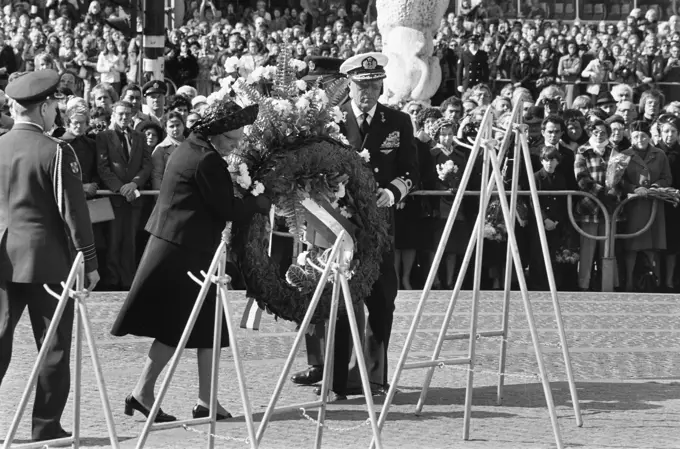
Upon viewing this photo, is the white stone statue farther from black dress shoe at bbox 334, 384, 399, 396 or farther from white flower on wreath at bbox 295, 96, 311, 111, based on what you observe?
white flower on wreath at bbox 295, 96, 311, 111

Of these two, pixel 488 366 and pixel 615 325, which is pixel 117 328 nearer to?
pixel 488 366

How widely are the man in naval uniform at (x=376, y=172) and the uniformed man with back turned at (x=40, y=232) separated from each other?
2121 mm

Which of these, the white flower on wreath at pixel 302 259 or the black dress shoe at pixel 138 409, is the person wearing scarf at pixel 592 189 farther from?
the black dress shoe at pixel 138 409

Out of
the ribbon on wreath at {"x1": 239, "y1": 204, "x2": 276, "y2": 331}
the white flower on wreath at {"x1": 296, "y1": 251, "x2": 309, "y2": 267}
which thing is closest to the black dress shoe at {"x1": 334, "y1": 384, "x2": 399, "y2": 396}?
the ribbon on wreath at {"x1": 239, "y1": 204, "x2": 276, "y2": 331}

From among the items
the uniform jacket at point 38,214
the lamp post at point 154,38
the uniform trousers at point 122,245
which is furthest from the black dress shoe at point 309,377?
the lamp post at point 154,38

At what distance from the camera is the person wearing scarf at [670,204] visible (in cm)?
1622

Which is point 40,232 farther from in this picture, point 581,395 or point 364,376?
point 581,395

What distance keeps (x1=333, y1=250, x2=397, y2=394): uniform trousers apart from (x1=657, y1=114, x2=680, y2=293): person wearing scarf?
22.5ft

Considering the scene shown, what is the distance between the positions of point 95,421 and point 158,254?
105 cm

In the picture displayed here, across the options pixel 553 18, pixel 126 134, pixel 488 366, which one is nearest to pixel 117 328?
pixel 488 366

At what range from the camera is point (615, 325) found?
13141 millimetres

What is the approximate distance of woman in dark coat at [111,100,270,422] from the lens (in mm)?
8875

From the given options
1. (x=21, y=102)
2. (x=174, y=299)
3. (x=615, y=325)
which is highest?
(x=21, y=102)

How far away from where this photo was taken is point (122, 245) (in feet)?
50.5
